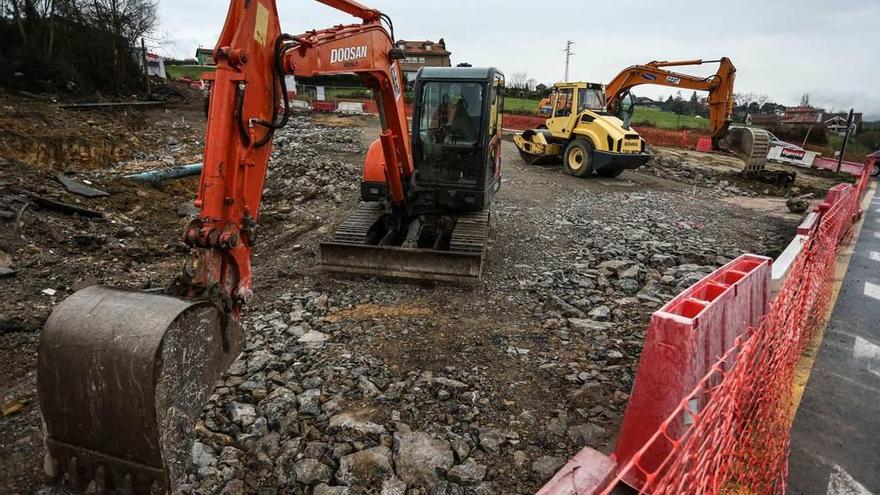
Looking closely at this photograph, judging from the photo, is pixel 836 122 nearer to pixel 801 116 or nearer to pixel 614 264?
pixel 801 116

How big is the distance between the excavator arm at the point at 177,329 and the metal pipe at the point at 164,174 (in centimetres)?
816

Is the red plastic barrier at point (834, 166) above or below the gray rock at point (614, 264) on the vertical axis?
above

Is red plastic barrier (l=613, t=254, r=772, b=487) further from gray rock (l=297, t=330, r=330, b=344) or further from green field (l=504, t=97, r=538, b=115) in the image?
green field (l=504, t=97, r=538, b=115)

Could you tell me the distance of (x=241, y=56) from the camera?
297cm

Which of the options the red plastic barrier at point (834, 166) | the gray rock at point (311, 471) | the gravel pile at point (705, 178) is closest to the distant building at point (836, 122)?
the red plastic barrier at point (834, 166)

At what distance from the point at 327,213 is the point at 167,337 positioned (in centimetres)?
654

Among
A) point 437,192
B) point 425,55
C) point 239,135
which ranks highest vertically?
point 425,55

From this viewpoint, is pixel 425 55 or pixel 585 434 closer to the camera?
pixel 585 434

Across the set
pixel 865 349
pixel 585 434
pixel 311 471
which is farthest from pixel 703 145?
pixel 311 471

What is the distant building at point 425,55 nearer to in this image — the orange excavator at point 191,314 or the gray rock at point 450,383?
the orange excavator at point 191,314

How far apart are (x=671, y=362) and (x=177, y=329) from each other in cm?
229

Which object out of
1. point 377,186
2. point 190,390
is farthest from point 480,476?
point 377,186

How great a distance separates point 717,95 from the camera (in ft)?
47.3

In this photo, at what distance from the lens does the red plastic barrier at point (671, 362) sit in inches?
88.4
